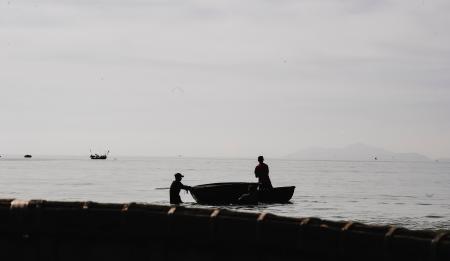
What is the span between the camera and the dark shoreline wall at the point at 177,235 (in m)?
4.89

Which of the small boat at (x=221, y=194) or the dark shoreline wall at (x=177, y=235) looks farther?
the small boat at (x=221, y=194)

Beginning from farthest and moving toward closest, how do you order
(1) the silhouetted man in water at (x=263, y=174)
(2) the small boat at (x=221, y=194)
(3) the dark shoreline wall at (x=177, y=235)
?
(2) the small boat at (x=221, y=194)
(1) the silhouetted man in water at (x=263, y=174)
(3) the dark shoreline wall at (x=177, y=235)

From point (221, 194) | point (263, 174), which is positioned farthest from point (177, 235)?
point (221, 194)

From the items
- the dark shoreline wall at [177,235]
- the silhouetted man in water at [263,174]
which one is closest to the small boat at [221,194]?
the silhouetted man in water at [263,174]

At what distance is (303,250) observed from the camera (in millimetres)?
5059

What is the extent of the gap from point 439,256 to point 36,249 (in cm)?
364

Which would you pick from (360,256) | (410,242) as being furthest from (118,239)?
(410,242)

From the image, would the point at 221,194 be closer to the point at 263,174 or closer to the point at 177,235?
the point at 263,174

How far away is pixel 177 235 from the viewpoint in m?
5.45

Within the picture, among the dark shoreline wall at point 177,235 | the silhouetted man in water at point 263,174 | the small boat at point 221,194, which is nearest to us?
the dark shoreline wall at point 177,235

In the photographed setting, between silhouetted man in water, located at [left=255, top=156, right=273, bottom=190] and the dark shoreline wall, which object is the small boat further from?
the dark shoreline wall

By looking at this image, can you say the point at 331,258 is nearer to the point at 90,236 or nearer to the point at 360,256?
the point at 360,256

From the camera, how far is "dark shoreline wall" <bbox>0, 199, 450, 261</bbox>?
4.89 m

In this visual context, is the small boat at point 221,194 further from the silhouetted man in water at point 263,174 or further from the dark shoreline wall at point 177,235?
the dark shoreline wall at point 177,235
